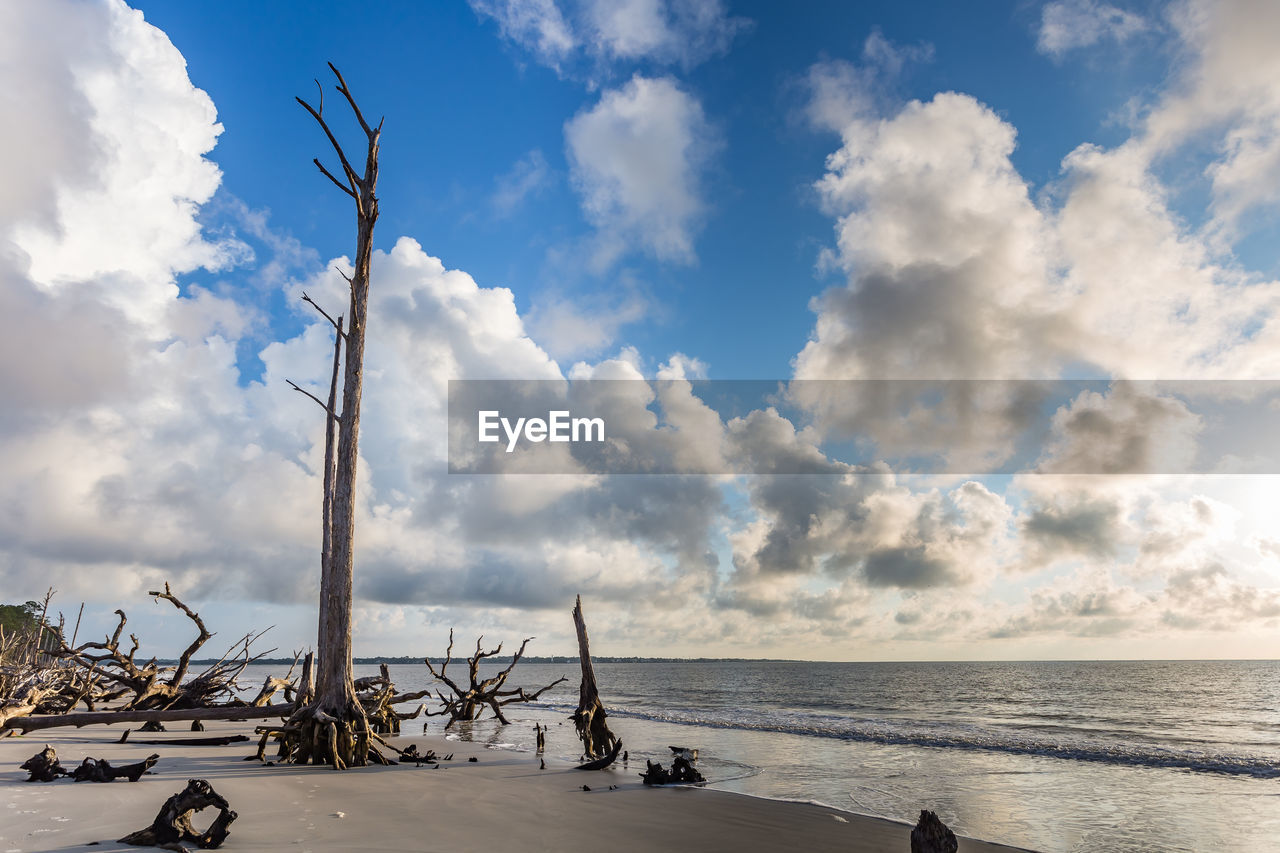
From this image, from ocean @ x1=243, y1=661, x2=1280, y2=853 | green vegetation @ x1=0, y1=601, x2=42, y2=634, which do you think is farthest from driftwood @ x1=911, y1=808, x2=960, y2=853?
green vegetation @ x1=0, y1=601, x2=42, y2=634

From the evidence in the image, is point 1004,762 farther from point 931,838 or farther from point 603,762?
point 931,838

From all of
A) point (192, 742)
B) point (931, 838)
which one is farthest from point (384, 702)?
point (931, 838)

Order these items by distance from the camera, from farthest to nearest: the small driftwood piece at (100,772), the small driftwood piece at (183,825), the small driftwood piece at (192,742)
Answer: the small driftwood piece at (192,742) → the small driftwood piece at (100,772) → the small driftwood piece at (183,825)

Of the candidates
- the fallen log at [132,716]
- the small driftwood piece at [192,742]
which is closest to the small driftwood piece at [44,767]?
the fallen log at [132,716]

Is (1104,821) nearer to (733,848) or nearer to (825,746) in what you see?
(733,848)

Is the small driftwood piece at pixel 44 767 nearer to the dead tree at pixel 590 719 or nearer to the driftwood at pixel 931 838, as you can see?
the dead tree at pixel 590 719

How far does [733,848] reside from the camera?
7625mm

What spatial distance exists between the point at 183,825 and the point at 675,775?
8.16 metres

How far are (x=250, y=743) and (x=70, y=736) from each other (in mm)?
3980

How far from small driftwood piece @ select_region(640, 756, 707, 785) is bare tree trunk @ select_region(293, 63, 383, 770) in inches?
199

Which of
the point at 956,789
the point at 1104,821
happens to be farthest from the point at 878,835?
the point at 956,789

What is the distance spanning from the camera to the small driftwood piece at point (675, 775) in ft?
38.9

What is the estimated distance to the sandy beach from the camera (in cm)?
670

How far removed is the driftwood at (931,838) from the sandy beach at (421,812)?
8.33ft
